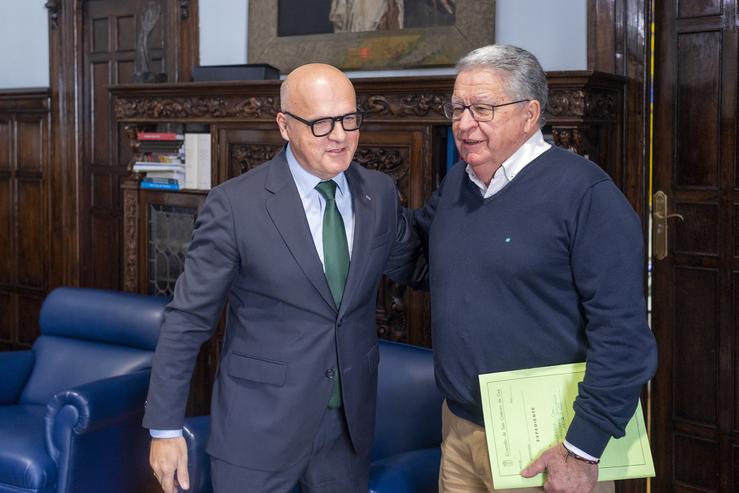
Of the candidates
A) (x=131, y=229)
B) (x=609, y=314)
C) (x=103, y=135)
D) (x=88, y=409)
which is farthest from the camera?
(x=103, y=135)

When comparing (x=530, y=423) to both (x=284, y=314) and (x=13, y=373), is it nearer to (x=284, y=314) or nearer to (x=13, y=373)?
(x=284, y=314)

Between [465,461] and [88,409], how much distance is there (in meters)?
1.70

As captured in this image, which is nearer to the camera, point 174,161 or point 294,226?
point 294,226

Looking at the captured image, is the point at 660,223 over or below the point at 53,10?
below

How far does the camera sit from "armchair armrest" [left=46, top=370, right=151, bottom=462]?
3309 mm

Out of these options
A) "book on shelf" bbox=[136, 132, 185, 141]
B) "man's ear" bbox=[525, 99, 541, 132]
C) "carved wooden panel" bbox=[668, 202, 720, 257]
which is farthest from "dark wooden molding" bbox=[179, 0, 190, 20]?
"man's ear" bbox=[525, 99, 541, 132]

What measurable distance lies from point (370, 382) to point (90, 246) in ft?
12.6

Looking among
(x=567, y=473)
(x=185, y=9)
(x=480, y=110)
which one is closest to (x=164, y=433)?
(x=567, y=473)

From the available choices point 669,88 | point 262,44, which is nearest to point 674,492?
point 669,88

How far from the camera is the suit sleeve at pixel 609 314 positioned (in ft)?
6.06

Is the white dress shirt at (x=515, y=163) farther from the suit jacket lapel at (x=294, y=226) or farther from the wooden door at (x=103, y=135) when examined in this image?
the wooden door at (x=103, y=135)

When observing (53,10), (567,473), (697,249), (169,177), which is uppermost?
(53,10)

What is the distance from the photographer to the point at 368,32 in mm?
4273

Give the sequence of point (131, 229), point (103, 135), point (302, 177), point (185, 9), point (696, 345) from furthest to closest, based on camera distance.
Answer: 1. point (103, 135)
2. point (185, 9)
3. point (131, 229)
4. point (696, 345)
5. point (302, 177)
